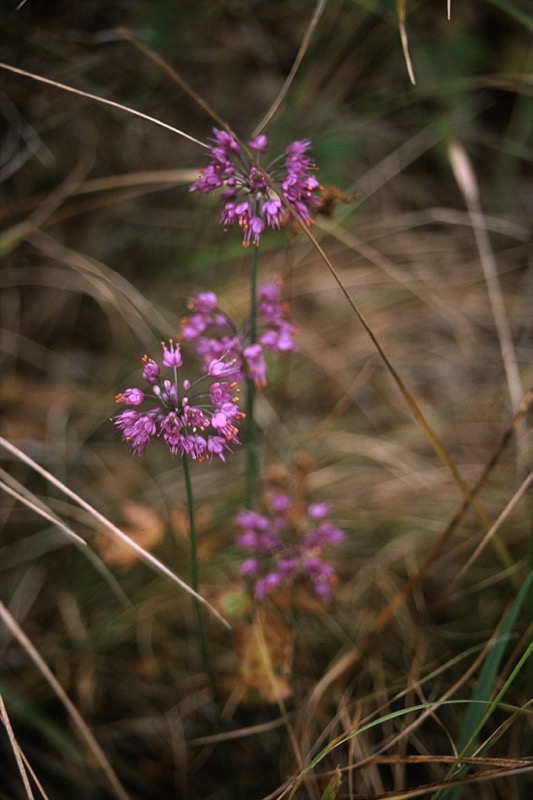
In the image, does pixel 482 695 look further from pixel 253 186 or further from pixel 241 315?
pixel 241 315

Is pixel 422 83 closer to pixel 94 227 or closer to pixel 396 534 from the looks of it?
pixel 94 227

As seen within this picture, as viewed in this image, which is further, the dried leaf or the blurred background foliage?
the blurred background foliage

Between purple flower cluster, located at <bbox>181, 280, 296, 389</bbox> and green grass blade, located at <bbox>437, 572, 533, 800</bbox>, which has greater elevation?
purple flower cluster, located at <bbox>181, 280, 296, 389</bbox>

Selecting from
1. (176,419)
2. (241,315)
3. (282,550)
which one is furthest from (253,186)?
(241,315)

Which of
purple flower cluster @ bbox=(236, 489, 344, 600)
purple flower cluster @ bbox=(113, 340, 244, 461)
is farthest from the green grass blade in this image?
purple flower cluster @ bbox=(113, 340, 244, 461)

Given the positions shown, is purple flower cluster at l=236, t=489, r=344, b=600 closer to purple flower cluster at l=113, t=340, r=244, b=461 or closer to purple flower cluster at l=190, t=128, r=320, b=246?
purple flower cluster at l=113, t=340, r=244, b=461

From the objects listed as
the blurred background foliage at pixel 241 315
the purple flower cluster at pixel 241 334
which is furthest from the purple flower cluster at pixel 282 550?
the purple flower cluster at pixel 241 334

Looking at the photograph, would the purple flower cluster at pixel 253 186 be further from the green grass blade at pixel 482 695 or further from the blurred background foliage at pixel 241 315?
the green grass blade at pixel 482 695
